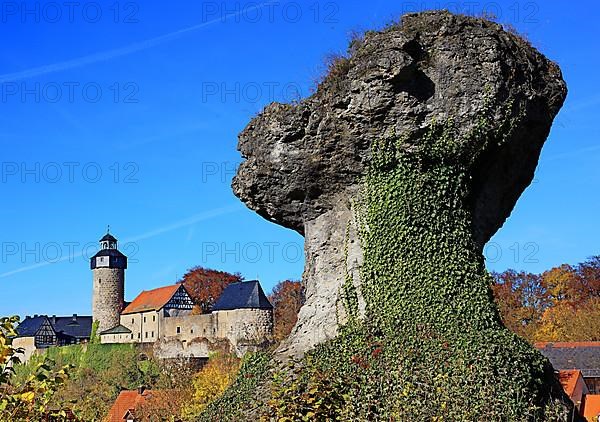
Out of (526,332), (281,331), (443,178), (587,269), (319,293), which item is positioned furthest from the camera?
(281,331)

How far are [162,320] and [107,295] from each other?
6.80 metres

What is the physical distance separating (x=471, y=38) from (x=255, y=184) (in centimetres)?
304

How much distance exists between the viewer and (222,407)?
930 cm

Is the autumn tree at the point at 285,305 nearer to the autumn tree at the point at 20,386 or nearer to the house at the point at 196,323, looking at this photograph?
the house at the point at 196,323

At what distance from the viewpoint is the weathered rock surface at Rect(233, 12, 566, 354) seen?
9.09 meters

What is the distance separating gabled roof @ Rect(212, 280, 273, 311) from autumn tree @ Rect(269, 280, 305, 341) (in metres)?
1.72

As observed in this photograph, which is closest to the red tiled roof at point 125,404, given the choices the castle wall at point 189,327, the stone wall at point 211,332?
the stone wall at point 211,332

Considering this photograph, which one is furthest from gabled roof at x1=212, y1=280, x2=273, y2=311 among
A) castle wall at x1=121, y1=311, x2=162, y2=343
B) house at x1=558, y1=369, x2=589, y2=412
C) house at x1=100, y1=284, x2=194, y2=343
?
house at x1=558, y1=369, x2=589, y2=412

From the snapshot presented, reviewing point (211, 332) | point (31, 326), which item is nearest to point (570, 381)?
point (211, 332)

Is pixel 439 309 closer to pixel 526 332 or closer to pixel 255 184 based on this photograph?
pixel 255 184

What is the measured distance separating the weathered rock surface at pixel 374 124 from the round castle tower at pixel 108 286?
57.6 metres

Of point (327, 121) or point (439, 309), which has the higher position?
point (327, 121)

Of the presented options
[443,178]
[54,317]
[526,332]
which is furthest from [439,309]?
[54,317]

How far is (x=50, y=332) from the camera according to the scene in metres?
71.6
